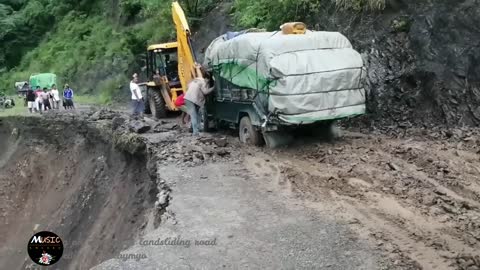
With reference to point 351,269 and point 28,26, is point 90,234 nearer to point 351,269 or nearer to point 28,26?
point 351,269

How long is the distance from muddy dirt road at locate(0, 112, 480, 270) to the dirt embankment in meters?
0.19

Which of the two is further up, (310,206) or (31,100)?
(310,206)

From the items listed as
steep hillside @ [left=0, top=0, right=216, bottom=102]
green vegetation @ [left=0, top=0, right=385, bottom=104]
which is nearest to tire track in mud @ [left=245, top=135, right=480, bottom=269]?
green vegetation @ [left=0, top=0, right=385, bottom=104]

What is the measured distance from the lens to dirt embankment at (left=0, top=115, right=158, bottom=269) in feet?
41.8

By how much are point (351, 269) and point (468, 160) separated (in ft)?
15.0

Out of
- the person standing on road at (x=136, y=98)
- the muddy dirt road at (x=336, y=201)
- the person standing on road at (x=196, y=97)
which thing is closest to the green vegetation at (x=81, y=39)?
the person standing on road at (x=136, y=98)

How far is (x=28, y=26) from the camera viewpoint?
4738 centimetres

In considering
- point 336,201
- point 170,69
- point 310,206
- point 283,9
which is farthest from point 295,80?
point 170,69

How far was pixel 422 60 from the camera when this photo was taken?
13211mm

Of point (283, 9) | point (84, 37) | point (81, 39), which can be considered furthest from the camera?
point (81, 39)

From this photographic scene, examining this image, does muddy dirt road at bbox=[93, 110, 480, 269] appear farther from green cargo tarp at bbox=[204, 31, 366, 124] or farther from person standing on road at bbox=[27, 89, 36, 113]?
person standing on road at bbox=[27, 89, 36, 113]

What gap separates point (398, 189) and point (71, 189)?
12903 millimetres

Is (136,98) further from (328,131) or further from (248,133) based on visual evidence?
(328,131)

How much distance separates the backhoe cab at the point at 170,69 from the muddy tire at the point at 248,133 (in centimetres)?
389
